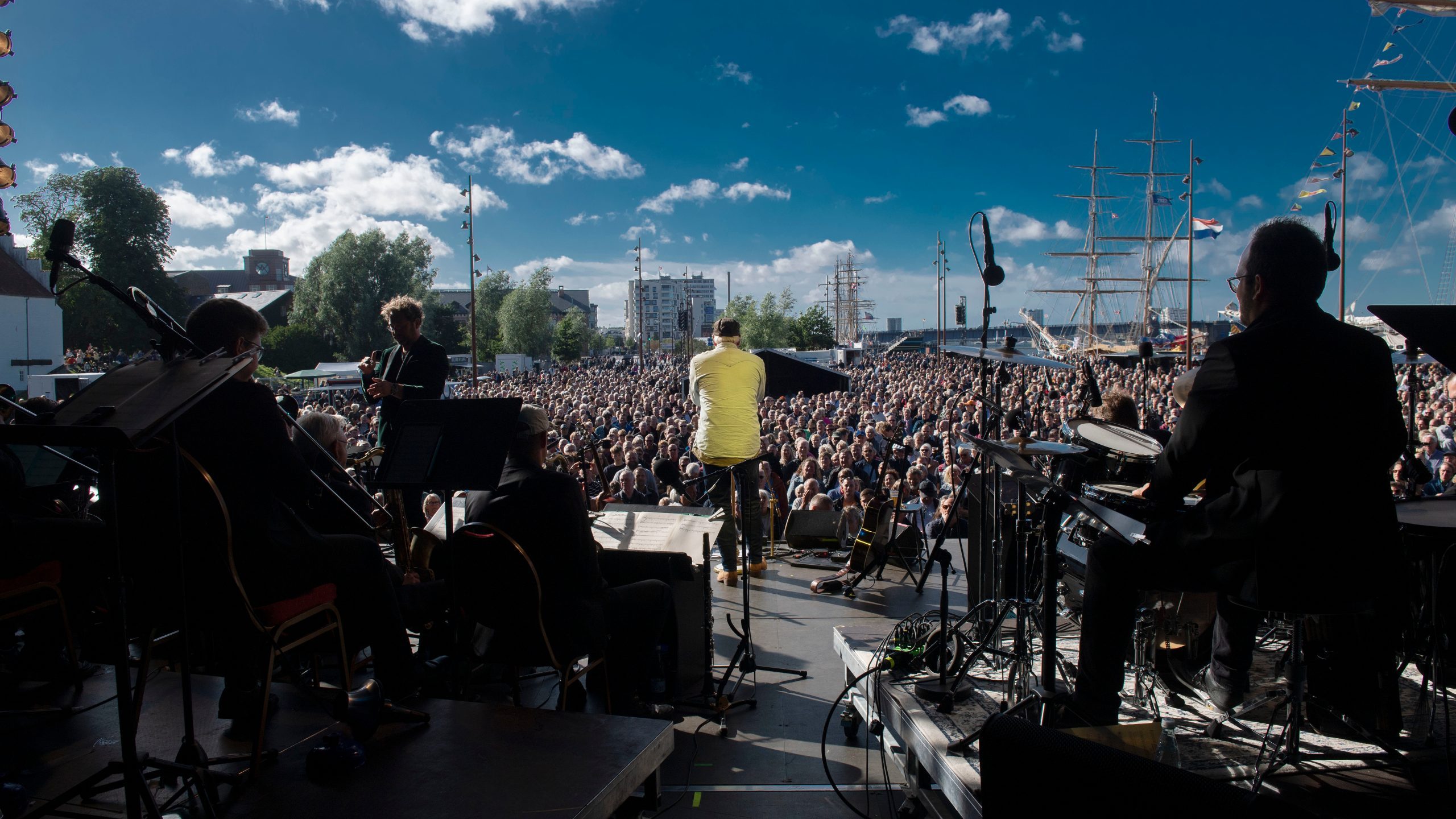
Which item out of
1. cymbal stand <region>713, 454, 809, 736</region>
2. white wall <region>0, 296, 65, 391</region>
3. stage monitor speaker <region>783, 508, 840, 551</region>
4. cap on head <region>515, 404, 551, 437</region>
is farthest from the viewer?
white wall <region>0, 296, 65, 391</region>

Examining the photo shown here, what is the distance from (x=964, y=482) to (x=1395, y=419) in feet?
5.79

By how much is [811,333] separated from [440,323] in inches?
1124

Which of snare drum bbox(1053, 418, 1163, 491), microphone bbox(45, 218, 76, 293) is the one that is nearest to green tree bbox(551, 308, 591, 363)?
snare drum bbox(1053, 418, 1163, 491)

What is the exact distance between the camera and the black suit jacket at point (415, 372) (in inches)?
180

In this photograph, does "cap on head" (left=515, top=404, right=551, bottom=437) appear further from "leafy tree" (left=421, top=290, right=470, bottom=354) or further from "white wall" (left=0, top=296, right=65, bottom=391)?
"leafy tree" (left=421, top=290, right=470, bottom=354)

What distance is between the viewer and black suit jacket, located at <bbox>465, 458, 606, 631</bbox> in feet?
9.13

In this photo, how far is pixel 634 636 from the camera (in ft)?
10.3

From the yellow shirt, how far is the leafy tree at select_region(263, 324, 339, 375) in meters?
48.4

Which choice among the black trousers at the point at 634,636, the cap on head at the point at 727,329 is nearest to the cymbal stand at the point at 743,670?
the black trousers at the point at 634,636

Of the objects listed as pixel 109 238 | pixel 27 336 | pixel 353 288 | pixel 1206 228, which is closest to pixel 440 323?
pixel 353 288

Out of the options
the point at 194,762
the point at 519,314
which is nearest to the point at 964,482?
the point at 194,762

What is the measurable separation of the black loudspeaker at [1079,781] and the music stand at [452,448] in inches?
79.4

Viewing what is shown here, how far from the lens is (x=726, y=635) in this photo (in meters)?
4.33

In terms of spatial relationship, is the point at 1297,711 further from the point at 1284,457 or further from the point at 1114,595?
the point at 1284,457
